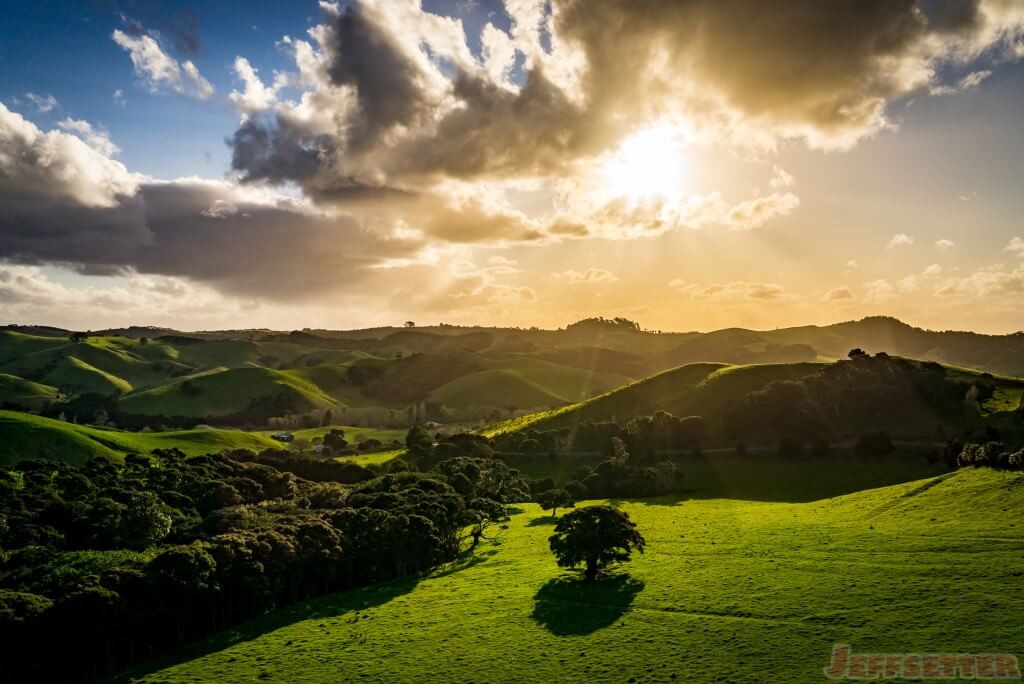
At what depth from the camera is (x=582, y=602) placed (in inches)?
2564

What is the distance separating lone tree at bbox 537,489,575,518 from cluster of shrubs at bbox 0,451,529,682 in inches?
333

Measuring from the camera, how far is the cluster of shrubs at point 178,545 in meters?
59.3

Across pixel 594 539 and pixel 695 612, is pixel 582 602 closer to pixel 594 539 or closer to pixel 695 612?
pixel 594 539

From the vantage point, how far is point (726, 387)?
178250 millimetres

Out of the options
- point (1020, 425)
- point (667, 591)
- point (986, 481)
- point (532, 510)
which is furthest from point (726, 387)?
point (667, 591)

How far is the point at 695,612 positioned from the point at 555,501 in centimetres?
5367

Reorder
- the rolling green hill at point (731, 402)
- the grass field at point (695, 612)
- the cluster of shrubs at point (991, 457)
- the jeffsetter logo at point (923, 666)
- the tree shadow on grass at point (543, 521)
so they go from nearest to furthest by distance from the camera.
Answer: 1. the jeffsetter logo at point (923, 666)
2. the grass field at point (695, 612)
3. the cluster of shrubs at point (991, 457)
4. the tree shadow on grass at point (543, 521)
5. the rolling green hill at point (731, 402)

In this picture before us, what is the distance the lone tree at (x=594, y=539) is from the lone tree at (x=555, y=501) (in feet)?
113

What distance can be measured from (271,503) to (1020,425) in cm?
13003

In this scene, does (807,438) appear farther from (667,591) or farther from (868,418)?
(667,591)

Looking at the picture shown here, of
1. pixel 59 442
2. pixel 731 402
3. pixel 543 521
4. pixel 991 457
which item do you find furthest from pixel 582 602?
pixel 59 442

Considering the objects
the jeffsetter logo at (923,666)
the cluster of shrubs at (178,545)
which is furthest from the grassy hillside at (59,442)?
the jeffsetter logo at (923,666)

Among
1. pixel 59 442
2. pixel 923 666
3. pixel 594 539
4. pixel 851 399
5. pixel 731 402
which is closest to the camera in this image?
pixel 923 666

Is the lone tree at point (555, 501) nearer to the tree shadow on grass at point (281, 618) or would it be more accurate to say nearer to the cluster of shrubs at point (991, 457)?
the tree shadow on grass at point (281, 618)
